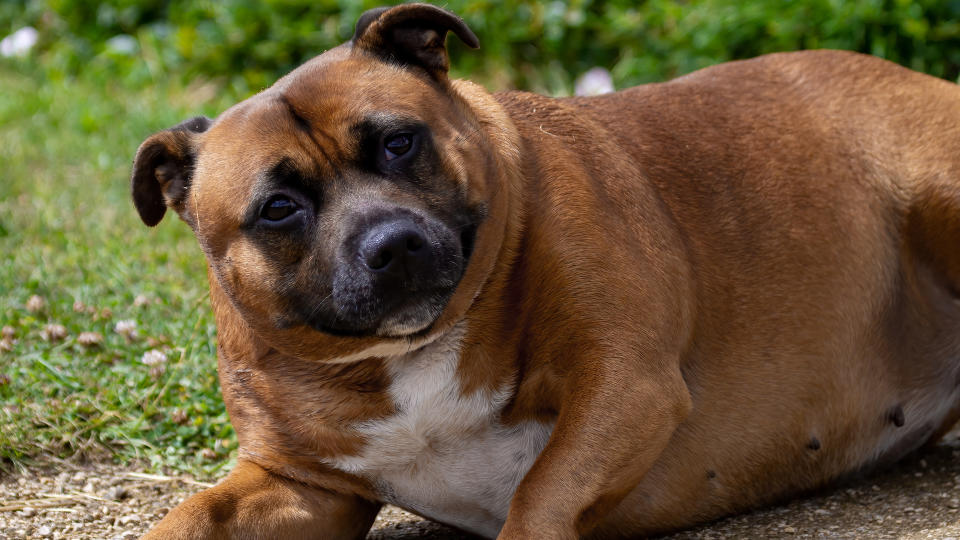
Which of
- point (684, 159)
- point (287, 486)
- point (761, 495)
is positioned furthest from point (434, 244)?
point (761, 495)

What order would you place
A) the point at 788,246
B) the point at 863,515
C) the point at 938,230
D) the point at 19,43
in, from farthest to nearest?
the point at 19,43 < the point at 938,230 < the point at 788,246 < the point at 863,515

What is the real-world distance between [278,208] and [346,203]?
7.0 inches

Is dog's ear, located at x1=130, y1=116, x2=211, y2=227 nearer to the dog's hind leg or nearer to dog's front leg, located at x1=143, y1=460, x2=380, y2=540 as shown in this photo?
dog's front leg, located at x1=143, y1=460, x2=380, y2=540

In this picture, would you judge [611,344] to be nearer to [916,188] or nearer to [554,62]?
[916,188]

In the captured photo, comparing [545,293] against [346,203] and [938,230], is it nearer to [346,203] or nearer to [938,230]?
[346,203]

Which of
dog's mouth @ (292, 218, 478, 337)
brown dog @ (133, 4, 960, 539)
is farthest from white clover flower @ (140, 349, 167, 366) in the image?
dog's mouth @ (292, 218, 478, 337)

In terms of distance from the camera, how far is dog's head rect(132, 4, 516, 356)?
3090 mm

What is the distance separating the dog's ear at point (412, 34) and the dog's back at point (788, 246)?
343 millimetres

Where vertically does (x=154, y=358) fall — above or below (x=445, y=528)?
below

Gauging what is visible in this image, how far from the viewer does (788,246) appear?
3816 mm

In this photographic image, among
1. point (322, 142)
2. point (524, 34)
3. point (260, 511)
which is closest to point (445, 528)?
point (260, 511)

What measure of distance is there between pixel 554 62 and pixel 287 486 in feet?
15.9

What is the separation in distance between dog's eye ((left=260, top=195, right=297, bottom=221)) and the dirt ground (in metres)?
1.13

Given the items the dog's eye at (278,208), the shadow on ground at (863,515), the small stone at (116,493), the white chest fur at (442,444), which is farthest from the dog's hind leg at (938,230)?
the small stone at (116,493)
